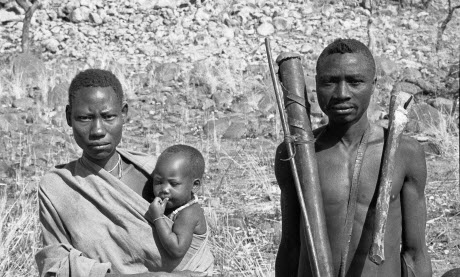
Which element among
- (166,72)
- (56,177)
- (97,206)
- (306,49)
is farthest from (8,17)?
(97,206)

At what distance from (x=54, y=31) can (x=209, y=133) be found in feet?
20.0

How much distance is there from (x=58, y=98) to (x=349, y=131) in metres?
7.09

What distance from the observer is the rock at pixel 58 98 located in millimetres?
9680

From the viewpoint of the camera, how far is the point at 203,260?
3344 millimetres

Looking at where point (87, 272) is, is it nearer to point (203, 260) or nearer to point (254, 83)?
point (203, 260)

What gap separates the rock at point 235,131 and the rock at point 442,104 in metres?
2.04

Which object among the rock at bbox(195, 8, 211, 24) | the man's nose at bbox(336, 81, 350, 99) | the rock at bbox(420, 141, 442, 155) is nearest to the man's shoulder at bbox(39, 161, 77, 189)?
the man's nose at bbox(336, 81, 350, 99)

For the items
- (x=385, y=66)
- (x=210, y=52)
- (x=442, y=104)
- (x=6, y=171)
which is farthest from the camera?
(x=210, y=52)

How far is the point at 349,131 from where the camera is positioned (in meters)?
3.08

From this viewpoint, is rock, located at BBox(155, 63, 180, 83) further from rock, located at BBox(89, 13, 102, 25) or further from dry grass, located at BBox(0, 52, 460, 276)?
rock, located at BBox(89, 13, 102, 25)

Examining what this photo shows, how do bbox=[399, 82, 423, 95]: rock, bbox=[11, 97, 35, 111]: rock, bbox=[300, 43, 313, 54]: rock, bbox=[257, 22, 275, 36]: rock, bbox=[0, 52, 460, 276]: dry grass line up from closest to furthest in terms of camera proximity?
bbox=[0, 52, 460, 276]: dry grass
bbox=[11, 97, 35, 111]: rock
bbox=[399, 82, 423, 95]: rock
bbox=[300, 43, 313, 54]: rock
bbox=[257, 22, 275, 36]: rock

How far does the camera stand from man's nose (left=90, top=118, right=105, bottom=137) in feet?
10.5

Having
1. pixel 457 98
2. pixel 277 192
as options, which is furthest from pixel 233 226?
pixel 457 98

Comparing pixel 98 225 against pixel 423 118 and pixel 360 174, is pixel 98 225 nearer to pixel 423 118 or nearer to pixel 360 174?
pixel 360 174
